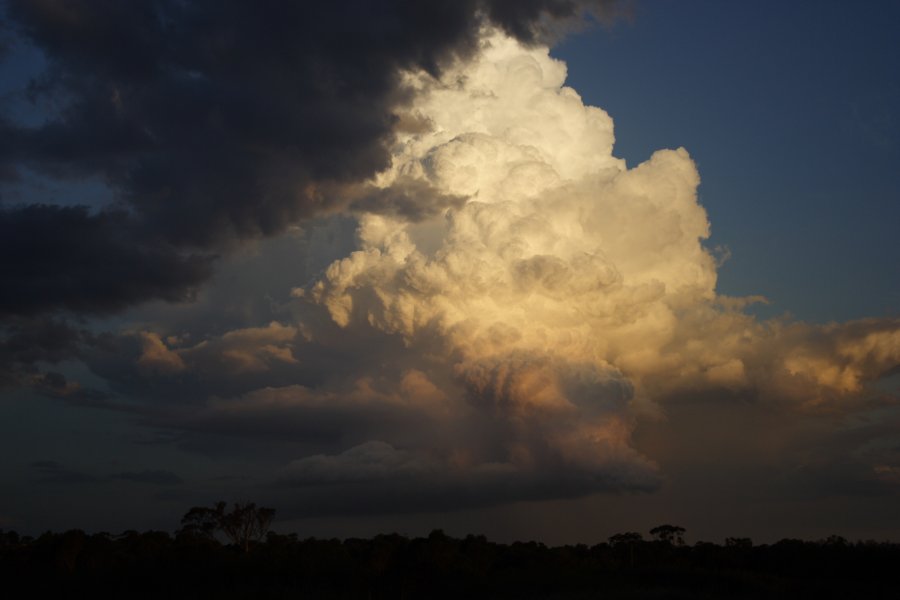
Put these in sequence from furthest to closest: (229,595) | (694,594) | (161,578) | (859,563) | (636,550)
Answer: (636,550), (859,563), (694,594), (161,578), (229,595)

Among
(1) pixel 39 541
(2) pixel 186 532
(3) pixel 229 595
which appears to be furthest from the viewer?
(2) pixel 186 532

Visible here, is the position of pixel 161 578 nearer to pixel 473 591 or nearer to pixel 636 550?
pixel 473 591

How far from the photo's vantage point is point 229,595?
51281 millimetres

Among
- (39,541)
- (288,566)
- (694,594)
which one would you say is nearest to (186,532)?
(39,541)

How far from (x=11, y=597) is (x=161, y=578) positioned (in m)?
9.04

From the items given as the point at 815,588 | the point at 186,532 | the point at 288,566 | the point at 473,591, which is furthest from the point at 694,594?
the point at 186,532

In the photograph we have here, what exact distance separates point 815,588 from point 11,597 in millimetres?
57602

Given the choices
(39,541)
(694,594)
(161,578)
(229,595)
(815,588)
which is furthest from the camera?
(39,541)

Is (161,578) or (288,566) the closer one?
(161,578)

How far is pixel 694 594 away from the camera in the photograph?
60688 millimetres

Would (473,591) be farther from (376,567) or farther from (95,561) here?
(95,561)

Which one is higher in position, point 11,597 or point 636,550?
point 636,550

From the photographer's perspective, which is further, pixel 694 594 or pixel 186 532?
pixel 186 532

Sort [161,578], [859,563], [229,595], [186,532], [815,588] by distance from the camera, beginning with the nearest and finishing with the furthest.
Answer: [229,595] → [161,578] → [815,588] → [859,563] → [186,532]
